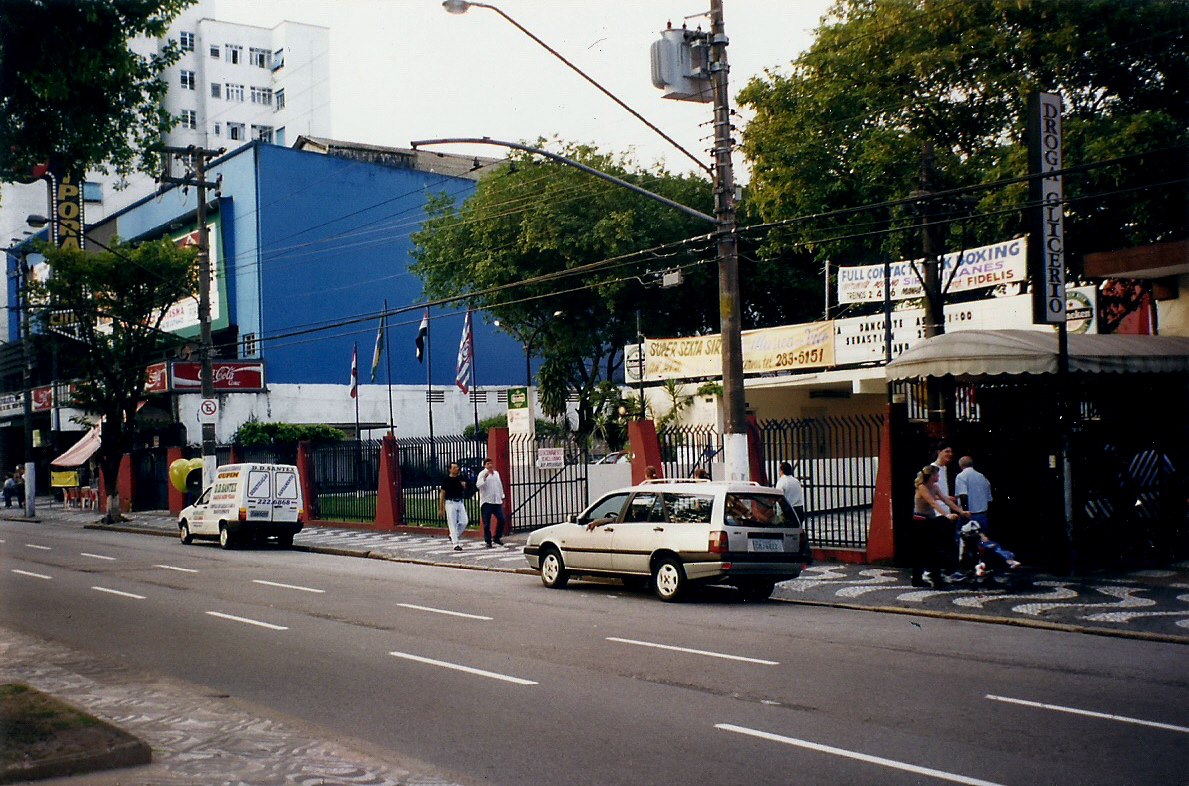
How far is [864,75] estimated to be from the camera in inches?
1105

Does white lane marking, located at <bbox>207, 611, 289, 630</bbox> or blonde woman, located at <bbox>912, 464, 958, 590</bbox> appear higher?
blonde woman, located at <bbox>912, 464, 958, 590</bbox>

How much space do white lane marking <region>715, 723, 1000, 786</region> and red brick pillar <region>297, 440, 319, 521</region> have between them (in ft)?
89.7

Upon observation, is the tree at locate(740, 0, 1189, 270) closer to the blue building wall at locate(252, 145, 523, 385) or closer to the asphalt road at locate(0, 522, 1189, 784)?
the asphalt road at locate(0, 522, 1189, 784)

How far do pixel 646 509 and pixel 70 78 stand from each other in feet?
29.0

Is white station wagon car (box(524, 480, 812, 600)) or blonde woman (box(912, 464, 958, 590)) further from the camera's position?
blonde woman (box(912, 464, 958, 590))

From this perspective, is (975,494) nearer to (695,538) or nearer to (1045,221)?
(1045,221)

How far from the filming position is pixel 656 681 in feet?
31.5

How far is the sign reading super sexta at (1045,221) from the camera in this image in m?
16.0

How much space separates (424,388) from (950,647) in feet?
148

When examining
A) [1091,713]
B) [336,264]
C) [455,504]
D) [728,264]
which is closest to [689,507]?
[728,264]

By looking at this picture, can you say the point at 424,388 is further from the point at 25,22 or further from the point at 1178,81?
the point at 25,22

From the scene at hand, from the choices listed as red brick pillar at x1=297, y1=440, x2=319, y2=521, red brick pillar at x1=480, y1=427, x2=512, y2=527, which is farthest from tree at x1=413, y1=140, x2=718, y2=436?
red brick pillar at x1=480, y1=427, x2=512, y2=527

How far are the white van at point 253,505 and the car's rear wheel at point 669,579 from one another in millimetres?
13772

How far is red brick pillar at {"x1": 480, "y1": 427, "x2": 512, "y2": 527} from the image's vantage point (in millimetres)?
26312
